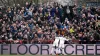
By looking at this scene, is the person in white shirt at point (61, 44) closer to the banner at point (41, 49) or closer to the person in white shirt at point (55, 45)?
the person in white shirt at point (55, 45)

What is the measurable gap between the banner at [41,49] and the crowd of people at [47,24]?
43 cm

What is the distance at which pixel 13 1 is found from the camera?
166 feet

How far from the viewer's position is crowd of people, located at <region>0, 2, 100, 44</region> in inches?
1155

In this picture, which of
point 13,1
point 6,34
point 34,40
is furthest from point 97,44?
point 13,1

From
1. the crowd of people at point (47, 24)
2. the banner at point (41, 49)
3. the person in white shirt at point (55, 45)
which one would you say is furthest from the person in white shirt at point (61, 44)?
the crowd of people at point (47, 24)

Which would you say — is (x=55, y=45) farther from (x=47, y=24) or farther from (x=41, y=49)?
(x=47, y=24)

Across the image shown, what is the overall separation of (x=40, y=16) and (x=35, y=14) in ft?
1.40

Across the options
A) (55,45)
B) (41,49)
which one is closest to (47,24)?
(41,49)

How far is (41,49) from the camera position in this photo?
2903 centimetres

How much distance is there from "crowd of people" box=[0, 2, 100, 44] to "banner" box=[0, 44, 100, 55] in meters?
0.43

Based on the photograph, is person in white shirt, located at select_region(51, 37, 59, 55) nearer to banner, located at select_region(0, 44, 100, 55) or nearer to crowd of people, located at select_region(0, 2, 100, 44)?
banner, located at select_region(0, 44, 100, 55)

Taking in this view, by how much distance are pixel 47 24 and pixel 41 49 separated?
7.75 feet

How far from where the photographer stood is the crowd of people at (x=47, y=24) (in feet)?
96.3

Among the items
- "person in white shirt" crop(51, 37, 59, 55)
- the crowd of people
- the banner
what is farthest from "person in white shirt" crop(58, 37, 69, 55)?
the crowd of people
